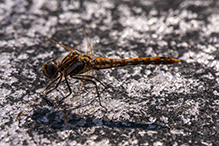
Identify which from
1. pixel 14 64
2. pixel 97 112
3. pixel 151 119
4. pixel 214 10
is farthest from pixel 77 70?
pixel 214 10

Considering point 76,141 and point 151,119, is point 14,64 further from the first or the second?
point 151,119

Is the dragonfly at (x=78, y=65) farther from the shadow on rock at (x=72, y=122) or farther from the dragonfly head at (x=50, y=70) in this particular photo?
the shadow on rock at (x=72, y=122)

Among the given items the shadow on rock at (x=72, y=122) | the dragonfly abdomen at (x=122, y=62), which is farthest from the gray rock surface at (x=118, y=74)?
the dragonfly abdomen at (x=122, y=62)

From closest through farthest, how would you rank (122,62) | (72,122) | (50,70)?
(72,122) → (50,70) → (122,62)

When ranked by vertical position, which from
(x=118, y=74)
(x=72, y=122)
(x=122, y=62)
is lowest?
(x=72, y=122)

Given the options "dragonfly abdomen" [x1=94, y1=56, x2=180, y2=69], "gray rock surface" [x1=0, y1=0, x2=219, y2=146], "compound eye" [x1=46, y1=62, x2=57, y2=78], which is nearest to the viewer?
"gray rock surface" [x1=0, y1=0, x2=219, y2=146]

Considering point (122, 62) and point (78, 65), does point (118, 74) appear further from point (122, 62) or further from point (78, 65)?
point (78, 65)

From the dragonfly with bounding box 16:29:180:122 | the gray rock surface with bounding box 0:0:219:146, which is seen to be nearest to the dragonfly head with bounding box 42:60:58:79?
the dragonfly with bounding box 16:29:180:122

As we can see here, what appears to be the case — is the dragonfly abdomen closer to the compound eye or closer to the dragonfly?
the dragonfly

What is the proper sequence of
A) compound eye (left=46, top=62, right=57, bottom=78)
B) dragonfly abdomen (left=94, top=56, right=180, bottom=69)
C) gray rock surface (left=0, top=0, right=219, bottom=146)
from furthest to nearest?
dragonfly abdomen (left=94, top=56, right=180, bottom=69)
compound eye (left=46, top=62, right=57, bottom=78)
gray rock surface (left=0, top=0, right=219, bottom=146)

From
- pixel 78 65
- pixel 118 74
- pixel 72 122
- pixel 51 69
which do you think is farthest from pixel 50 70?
pixel 118 74

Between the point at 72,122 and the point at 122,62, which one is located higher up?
the point at 122,62
